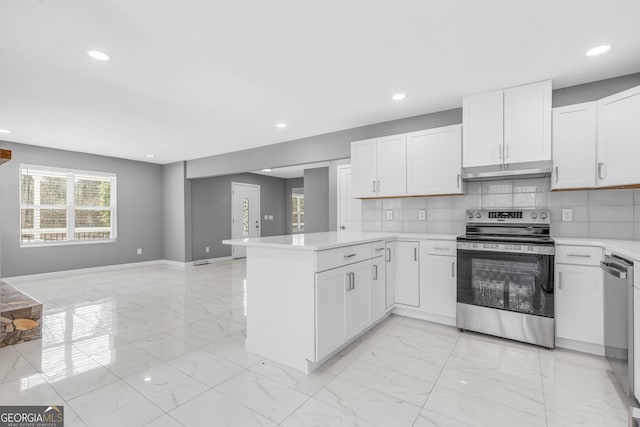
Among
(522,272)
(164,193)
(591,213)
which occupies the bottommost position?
(522,272)

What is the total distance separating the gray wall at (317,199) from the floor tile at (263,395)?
4369 millimetres

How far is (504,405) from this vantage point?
183 cm

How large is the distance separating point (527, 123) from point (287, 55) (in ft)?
7.49

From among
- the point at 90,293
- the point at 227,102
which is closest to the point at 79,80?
the point at 227,102

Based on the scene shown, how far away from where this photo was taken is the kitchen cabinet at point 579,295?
2455 millimetres

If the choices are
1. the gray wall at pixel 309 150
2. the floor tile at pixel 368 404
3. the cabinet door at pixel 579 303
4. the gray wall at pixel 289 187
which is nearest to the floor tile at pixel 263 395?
the floor tile at pixel 368 404

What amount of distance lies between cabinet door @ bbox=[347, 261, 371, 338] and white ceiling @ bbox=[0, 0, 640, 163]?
1.76 metres

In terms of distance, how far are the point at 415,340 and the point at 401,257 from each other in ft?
2.97

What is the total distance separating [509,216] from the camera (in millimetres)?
3133

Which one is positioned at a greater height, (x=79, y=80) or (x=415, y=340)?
(x=79, y=80)

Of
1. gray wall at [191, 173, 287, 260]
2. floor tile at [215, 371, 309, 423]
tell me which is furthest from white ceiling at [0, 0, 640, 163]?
gray wall at [191, 173, 287, 260]

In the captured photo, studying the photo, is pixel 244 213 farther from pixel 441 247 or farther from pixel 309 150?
pixel 441 247

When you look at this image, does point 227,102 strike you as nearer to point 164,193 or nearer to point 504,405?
point 504,405

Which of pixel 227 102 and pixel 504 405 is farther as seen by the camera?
pixel 227 102
